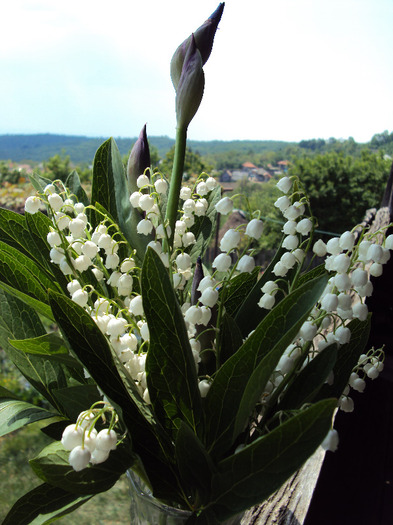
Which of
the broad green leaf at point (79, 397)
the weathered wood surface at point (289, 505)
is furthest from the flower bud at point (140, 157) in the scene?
the weathered wood surface at point (289, 505)

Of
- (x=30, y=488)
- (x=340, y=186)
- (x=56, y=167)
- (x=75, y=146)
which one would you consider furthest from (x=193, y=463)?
(x=75, y=146)

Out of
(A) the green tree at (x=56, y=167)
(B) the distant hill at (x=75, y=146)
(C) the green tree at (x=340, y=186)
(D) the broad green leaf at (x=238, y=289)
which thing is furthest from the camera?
(B) the distant hill at (x=75, y=146)

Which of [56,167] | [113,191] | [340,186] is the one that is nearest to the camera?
[113,191]

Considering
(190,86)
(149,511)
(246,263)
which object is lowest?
(149,511)

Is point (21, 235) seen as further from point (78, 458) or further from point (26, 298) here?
point (78, 458)

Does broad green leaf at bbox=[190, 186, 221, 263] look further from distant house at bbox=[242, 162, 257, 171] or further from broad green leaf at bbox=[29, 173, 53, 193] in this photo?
distant house at bbox=[242, 162, 257, 171]

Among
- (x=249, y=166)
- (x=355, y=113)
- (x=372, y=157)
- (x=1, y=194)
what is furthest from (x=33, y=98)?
(x=1, y=194)

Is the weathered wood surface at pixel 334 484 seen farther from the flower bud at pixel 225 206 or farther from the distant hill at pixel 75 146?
the distant hill at pixel 75 146
